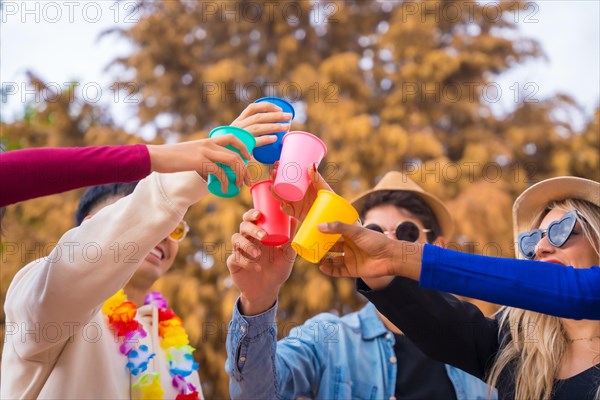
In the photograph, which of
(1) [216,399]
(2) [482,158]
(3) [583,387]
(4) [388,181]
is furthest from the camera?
(2) [482,158]

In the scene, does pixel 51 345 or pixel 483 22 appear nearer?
pixel 51 345

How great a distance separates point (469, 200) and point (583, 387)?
522 centimetres

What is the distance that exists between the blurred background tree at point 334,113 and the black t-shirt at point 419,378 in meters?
3.97

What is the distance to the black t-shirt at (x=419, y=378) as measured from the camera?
290cm

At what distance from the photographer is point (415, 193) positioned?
Result: 348 cm

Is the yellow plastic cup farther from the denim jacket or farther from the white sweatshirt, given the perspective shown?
the denim jacket

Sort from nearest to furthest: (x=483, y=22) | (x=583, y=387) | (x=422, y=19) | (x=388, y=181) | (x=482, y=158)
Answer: (x=583, y=387) → (x=388, y=181) → (x=482, y=158) → (x=422, y=19) → (x=483, y=22)

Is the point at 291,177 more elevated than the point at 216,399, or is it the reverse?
the point at 291,177

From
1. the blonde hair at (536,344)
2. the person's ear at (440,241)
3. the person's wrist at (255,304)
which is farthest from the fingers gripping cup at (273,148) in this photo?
the person's ear at (440,241)

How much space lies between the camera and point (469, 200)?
7426mm

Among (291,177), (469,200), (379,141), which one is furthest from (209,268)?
(291,177)

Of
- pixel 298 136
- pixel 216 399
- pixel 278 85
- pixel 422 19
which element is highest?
pixel 422 19

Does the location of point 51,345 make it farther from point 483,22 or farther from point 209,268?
point 483,22

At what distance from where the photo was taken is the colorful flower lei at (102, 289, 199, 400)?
8.34 ft
